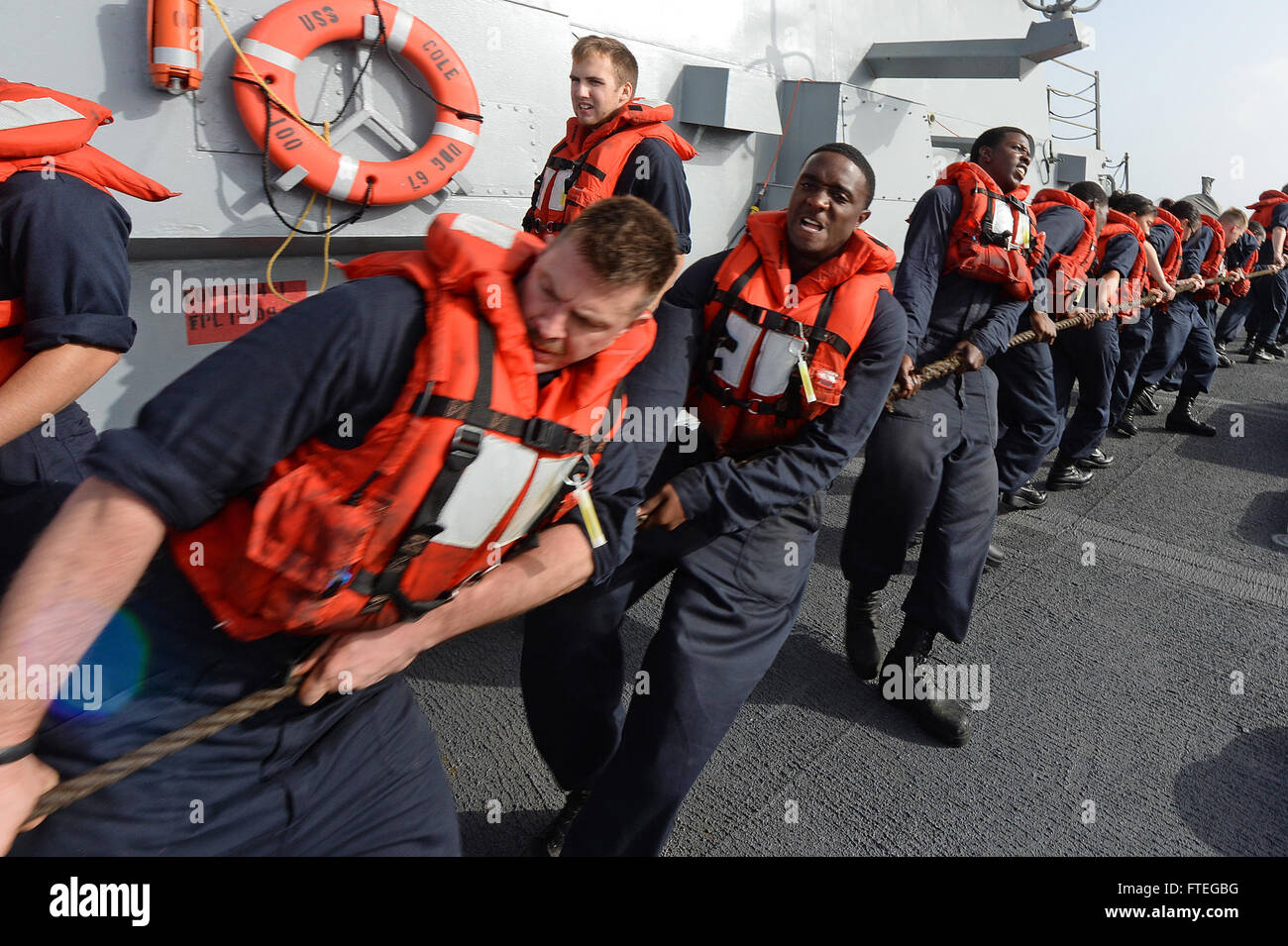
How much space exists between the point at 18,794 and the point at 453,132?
3.15 m

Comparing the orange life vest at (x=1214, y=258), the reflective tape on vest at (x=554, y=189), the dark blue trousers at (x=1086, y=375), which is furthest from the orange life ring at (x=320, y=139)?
the orange life vest at (x=1214, y=258)

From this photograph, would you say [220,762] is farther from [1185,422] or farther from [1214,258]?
[1214,258]

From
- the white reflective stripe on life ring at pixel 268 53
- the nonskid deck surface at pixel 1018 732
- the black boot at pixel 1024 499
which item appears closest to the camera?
the nonskid deck surface at pixel 1018 732

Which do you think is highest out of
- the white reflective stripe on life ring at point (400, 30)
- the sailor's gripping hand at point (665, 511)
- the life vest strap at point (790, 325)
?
the white reflective stripe on life ring at point (400, 30)

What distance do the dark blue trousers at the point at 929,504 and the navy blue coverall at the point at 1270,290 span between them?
34.0ft

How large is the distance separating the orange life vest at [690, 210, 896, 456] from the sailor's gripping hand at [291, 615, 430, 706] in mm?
1251

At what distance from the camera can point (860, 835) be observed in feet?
8.11

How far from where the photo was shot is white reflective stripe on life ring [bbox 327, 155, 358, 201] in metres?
3.32

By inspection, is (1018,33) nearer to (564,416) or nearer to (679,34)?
(679,34)

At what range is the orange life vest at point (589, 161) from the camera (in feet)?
11.0

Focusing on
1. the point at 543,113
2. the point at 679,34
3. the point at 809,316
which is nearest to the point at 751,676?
the point at 809,316

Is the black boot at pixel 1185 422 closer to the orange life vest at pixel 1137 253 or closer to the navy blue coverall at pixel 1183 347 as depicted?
the navy blue coverall at pixel 1183 347

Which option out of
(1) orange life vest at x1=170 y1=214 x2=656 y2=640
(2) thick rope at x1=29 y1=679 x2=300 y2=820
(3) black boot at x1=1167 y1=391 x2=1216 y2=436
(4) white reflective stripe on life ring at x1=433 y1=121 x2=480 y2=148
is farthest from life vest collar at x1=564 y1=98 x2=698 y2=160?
(3) black boot at x1=1167 y1=391 x2=1216 y2=436

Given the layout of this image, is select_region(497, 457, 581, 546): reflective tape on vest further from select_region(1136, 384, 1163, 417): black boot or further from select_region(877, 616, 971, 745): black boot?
select_region(1136, 384, 1163, 417): black boot
